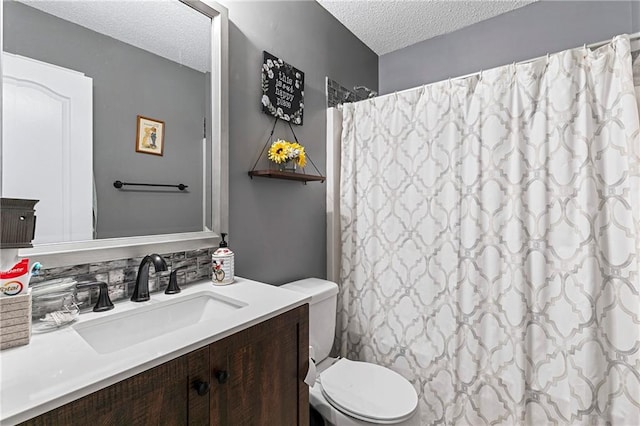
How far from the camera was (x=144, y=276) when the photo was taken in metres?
1.05

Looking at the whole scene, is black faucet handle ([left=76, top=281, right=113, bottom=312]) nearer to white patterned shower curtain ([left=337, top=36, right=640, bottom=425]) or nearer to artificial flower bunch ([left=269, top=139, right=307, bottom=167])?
artificial flower bunch ([left=269, top=139, right=307, bottom=167])

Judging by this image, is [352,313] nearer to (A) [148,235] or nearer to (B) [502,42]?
(A) [148,235]

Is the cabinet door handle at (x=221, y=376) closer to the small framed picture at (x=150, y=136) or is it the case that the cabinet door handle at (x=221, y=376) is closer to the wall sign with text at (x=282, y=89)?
the small framed picture at (x=150, y=136)

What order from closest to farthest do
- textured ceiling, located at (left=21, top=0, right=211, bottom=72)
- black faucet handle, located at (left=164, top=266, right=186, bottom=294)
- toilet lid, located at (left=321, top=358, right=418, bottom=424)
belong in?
textured ceiling, located at (left=21, top=0, right=211, bottom=72)
black faucet handle, located at (left=164, top=266, right=186, bottom=294)
toilet lid, located at (left=321, top=358, right=418, bottom=424)

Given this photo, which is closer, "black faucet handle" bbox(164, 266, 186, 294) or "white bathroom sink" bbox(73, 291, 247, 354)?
"white bathroom sink" bbox(73, 291, 247, 354)

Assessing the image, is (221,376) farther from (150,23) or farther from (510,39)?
(510,39)

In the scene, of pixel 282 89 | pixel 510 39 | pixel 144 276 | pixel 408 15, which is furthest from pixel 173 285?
pixel 510 39

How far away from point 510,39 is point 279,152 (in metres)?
1.82

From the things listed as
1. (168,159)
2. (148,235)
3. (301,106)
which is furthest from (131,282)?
(301,106)

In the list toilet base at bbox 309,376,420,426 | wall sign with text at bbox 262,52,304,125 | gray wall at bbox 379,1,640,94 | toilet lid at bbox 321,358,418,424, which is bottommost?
toilet base at bbox 309,376,420,426

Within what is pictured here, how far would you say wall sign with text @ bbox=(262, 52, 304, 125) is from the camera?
1566 mm

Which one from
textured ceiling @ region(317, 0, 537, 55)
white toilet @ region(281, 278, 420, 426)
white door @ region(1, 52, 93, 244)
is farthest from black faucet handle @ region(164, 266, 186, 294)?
textured ceiling @ region(317, 0, 537, 55)

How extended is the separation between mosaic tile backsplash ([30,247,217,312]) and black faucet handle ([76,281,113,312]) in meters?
0.01

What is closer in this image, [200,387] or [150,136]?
[200,387]
